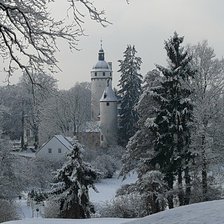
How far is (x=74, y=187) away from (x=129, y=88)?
33.6 meters

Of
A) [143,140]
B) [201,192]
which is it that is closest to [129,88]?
[143,140]

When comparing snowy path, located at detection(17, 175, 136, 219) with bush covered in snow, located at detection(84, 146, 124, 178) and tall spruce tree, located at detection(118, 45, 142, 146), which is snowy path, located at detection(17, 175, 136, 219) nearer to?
bush covered in snow, located at detection(84, 146, 124, 178)

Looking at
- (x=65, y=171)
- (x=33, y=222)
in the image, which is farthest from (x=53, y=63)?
(x=65, y=171)

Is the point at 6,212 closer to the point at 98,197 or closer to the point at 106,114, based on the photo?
the point at 98,197

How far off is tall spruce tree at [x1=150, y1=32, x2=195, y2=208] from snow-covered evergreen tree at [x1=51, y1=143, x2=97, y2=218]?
10.6ft

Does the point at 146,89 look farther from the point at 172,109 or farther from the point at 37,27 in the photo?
the point at 37,27

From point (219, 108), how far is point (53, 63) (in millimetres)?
14150

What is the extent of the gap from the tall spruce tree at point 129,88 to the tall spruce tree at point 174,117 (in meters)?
30.7

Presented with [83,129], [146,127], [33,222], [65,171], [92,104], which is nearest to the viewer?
[33,222]

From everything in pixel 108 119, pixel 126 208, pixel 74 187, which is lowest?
pixel 126 208

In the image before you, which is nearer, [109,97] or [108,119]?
[108,119]

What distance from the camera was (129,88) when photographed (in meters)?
53.9

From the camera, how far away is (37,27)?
8406mm

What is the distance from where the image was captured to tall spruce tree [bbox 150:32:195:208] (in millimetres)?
21828
